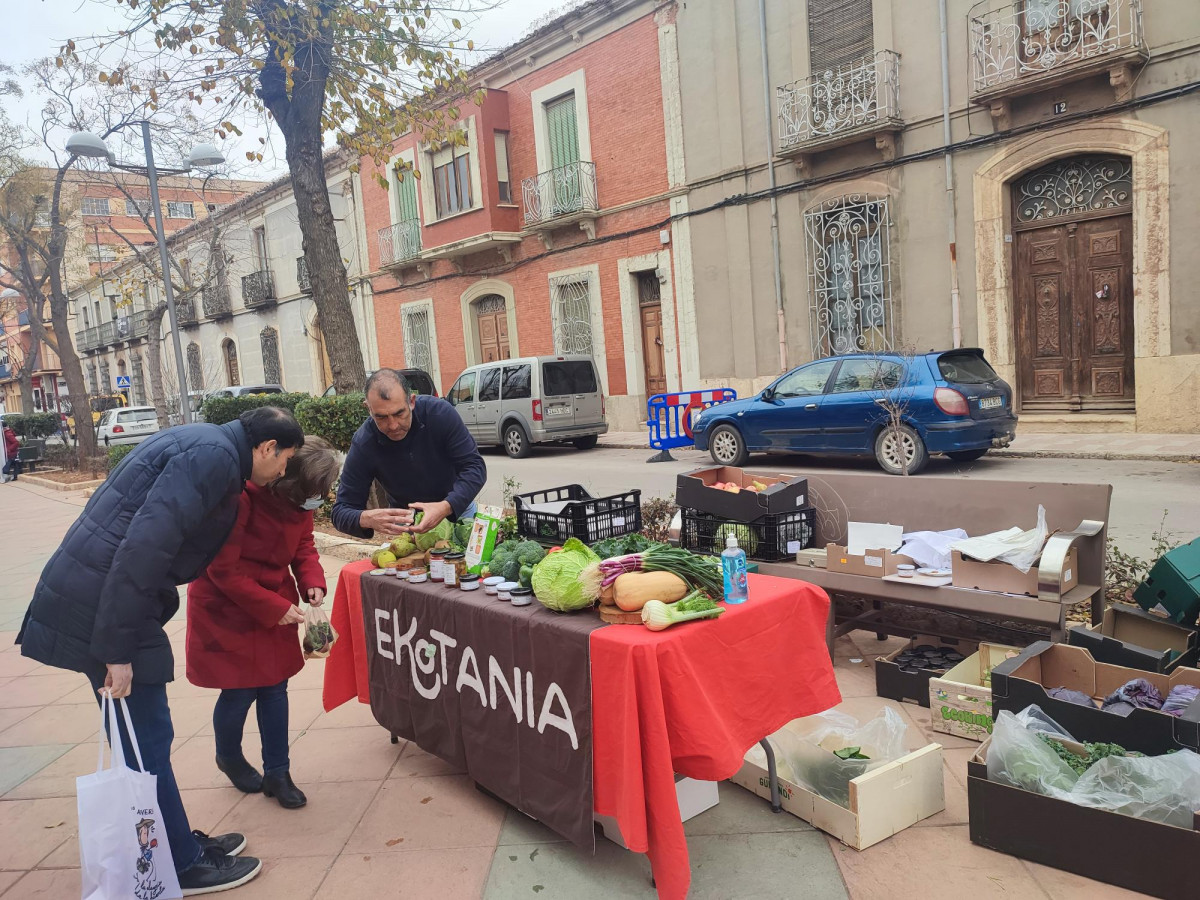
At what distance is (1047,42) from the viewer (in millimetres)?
11883

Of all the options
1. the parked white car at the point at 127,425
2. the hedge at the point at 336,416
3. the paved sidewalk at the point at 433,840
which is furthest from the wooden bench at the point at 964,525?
the parked white car at the point at 127,425

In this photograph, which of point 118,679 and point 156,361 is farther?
point 156,361

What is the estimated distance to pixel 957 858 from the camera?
2.77 meters

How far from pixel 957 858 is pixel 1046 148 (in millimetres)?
12253

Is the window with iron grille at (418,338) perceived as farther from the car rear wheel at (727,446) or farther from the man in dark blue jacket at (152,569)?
the man in dark blue jacket at (152,569)

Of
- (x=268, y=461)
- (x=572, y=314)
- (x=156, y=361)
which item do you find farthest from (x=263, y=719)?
(x=156, y=361)

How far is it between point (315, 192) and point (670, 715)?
27.6 feet

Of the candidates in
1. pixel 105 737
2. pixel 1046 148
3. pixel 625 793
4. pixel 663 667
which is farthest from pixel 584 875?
pixel 1046 148

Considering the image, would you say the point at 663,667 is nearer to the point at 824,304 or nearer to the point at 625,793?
the point at 625,793

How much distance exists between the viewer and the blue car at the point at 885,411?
967 cm

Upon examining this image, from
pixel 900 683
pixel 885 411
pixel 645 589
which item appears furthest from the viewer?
pixel 885 411

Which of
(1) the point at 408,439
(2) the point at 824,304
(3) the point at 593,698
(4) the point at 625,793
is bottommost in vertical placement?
(4) the point at 625,793

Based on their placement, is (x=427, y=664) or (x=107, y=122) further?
(x=107, y=122)

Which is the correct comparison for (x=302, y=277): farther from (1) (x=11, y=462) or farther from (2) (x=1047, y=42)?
(2) (x=1047, y=42)
